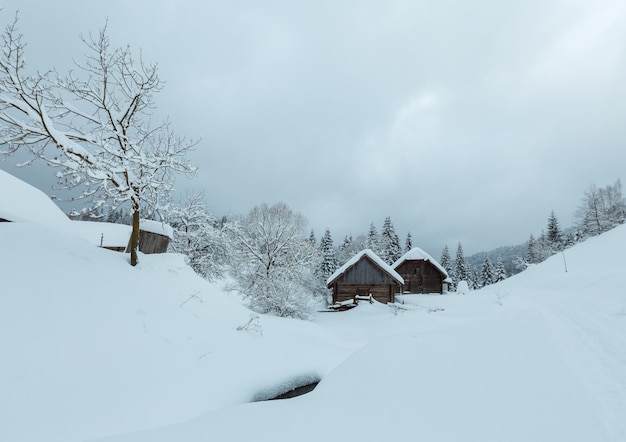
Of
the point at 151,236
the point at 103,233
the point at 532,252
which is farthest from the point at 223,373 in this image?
the point at 532,252

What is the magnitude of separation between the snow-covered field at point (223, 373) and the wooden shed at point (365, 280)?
54.5 feet

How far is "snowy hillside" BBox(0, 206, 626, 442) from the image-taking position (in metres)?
3.92

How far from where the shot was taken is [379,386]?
17.7ft

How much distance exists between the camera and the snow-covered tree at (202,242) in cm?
2227

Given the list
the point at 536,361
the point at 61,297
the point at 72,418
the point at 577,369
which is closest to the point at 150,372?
the point at 72,418

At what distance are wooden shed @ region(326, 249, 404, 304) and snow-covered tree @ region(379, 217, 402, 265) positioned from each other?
25.2 metres

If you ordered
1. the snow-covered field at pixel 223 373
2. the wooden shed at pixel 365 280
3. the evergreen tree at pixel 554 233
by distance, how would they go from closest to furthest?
the snow-covered field at pixel 223 373, the wooden shed at pixel 365 280, the evergreen tree at pixel 554 233

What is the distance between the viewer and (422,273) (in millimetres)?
41125

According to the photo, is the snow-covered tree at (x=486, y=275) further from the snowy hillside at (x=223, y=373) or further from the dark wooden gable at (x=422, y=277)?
the snowy hillside at (x=223, y=373)

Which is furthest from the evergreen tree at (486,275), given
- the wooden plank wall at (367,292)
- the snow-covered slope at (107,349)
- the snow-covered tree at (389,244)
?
the snow-covered slope at (107,349)

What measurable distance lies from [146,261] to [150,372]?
4561mm

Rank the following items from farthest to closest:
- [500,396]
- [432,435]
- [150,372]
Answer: [150,372] < [500,396] < [432,435]

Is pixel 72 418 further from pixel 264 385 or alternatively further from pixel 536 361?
pixel 536 361

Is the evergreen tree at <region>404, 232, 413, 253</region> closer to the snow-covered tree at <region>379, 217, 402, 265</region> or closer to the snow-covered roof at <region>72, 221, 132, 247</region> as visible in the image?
the snow-covered tree at <region>379, 217, 402, 265</region>
